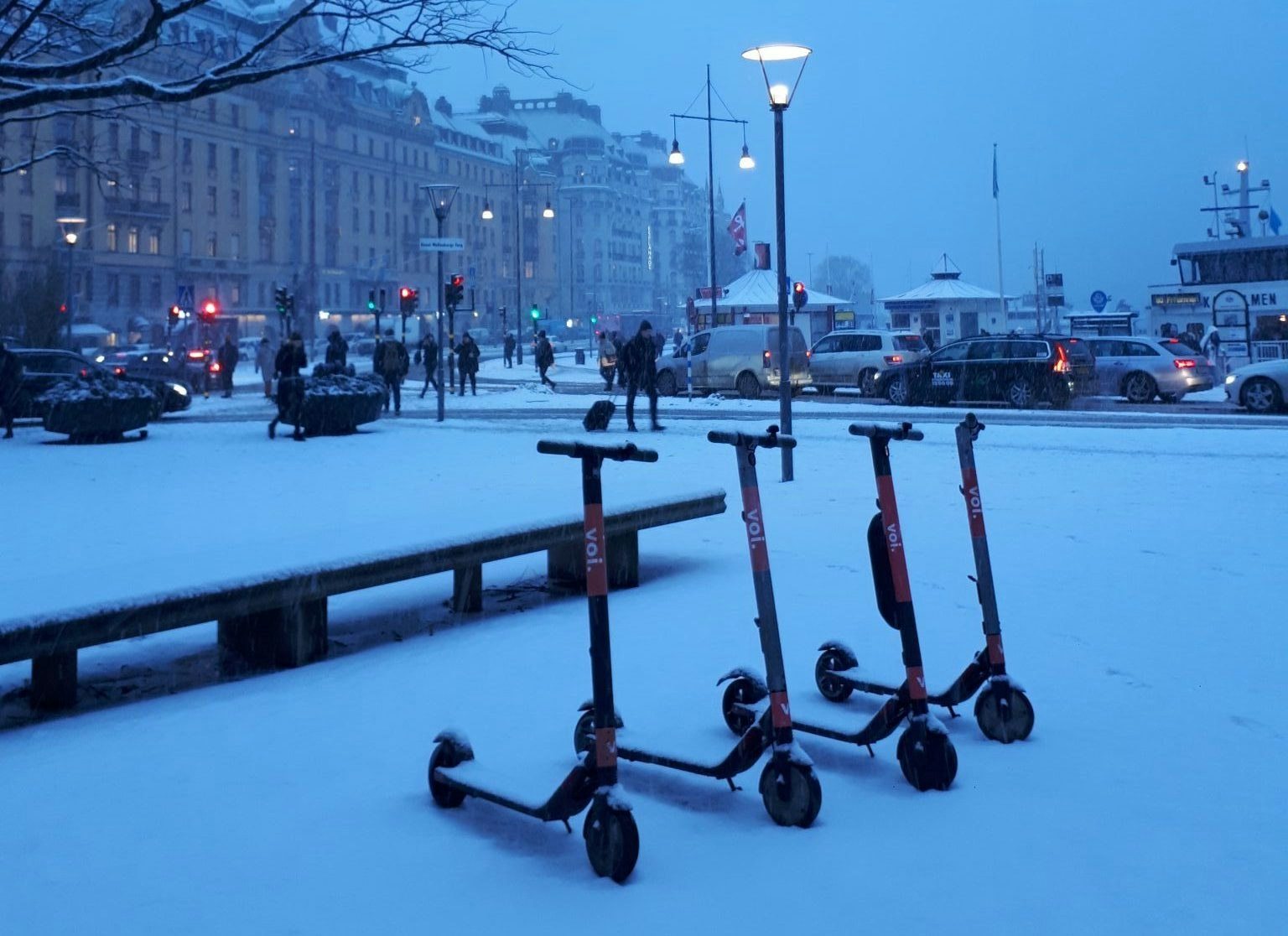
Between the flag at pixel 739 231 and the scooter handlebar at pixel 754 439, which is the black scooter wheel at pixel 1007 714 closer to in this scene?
the scooter handlebar at pixel 754 439

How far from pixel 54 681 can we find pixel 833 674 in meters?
3.53

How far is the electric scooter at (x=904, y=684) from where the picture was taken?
4.93m

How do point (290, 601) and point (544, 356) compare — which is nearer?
point (290, 601)

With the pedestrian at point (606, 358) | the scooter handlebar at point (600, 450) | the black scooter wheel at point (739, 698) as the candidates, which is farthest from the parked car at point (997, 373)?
the scooter handlebar at point (600, 450)

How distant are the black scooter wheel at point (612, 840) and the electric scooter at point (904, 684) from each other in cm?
123

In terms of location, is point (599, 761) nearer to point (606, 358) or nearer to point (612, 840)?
point (612, 840)

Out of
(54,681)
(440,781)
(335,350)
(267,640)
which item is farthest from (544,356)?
(440,781)

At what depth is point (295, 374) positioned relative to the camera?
82.3 feet

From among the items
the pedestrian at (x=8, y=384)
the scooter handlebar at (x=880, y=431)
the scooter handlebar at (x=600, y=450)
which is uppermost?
the pedestrian at (x=8, y=384)

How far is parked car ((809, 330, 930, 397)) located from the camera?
35469 millimetres

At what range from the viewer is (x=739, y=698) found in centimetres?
571

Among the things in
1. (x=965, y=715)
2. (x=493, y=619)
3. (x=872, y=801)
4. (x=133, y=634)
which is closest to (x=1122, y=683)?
(x=965, y=715)

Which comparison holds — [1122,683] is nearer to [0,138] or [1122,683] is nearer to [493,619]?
[493,619]

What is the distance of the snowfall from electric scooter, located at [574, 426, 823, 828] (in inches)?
4.4
